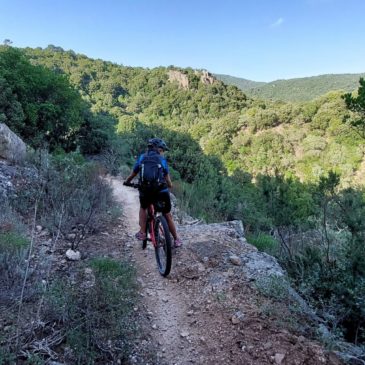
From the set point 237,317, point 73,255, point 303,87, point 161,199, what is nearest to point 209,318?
point 237,317

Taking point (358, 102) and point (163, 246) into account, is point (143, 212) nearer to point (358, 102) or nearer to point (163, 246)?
Result: point (163, 246)

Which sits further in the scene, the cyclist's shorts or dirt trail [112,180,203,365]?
the cyclist's shorts

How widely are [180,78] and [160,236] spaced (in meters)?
66.7

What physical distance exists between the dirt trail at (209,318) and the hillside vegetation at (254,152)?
55cm

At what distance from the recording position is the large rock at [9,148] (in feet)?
26.6

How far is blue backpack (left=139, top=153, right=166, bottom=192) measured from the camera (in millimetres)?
4039

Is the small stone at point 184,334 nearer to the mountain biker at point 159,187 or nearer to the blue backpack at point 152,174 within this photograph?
the mountain biker at point 159,187

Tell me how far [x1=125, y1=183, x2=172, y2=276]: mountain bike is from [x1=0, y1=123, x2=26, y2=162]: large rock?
5.43 meters

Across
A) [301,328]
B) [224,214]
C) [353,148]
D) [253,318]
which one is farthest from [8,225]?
[353,148]

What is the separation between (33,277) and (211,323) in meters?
2.02

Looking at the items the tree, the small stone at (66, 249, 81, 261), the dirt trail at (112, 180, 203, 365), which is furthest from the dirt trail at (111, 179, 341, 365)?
the tree

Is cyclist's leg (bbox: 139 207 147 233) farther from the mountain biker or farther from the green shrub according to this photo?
the green shrub

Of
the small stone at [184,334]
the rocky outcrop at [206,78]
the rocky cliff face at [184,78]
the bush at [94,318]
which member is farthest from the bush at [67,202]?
the rocky outcrop at [206,78]

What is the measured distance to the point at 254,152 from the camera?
4516cm
